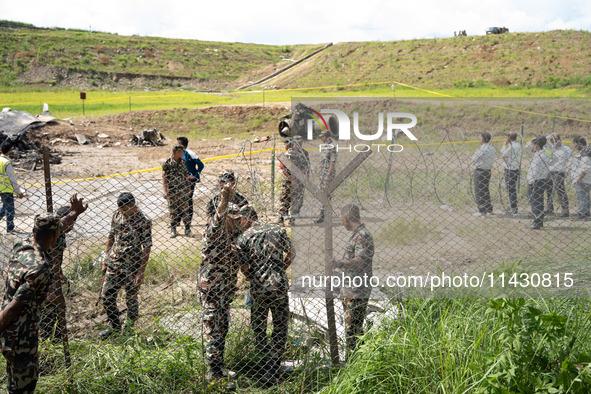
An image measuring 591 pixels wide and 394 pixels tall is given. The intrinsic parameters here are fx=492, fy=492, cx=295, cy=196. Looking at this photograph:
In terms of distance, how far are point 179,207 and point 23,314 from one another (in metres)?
4.83

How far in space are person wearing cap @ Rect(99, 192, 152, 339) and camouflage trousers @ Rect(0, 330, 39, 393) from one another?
1.46 meters

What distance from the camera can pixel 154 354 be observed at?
152 inches

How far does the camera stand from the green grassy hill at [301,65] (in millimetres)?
34997

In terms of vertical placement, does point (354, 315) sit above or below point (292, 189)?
below

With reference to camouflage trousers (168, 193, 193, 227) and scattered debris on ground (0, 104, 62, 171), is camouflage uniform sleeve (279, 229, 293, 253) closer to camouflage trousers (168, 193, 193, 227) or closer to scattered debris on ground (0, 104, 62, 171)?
camouflage trousers (168, 193, 193, 227)

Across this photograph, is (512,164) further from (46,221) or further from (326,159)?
(46,221)

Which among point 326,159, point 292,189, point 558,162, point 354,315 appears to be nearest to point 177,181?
point 292,189

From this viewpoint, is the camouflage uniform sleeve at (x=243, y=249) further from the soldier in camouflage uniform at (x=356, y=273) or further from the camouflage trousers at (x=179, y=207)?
the camouflage trousers at (x=179, y=207)

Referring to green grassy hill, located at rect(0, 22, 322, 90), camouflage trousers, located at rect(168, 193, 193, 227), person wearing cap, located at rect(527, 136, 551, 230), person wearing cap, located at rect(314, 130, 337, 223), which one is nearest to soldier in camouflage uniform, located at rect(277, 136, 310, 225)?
person wearing cap, located at rect(314, 130, 337, 223)

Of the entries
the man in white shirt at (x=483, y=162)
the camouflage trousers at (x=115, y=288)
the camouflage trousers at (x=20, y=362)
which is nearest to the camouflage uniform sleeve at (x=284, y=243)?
the camouflage trousers at (x=115, y=288)

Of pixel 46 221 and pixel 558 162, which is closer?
pixel 46 221

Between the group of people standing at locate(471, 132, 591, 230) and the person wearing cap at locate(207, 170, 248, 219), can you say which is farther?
the group of people standing at locate(471, 132, 591, 230)

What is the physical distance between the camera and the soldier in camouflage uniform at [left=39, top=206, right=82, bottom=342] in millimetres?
3734

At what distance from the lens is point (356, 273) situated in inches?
169
